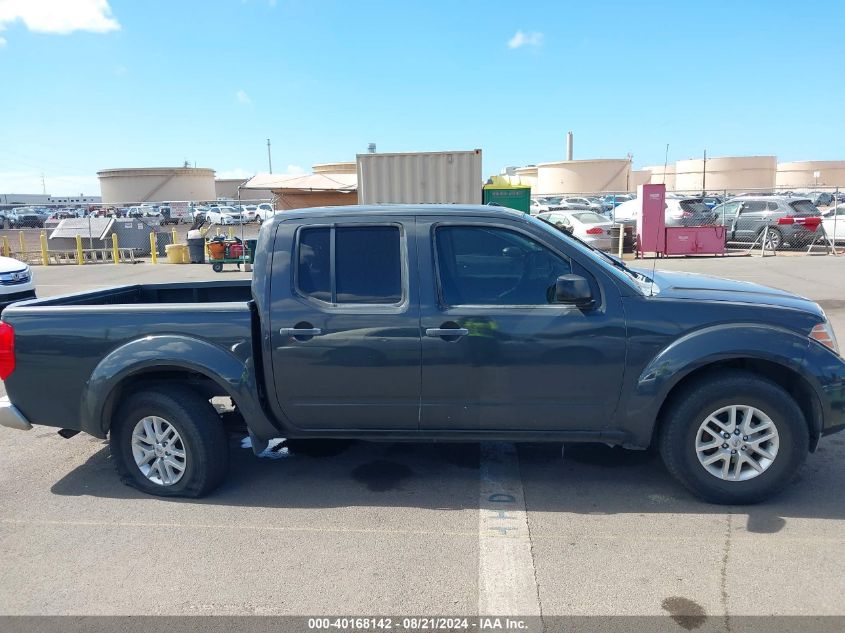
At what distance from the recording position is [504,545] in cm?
365

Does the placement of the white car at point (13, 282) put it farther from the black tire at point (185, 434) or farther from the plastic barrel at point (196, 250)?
the plastic barrel at point (196, 250)

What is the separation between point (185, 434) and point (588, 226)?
1768 cm

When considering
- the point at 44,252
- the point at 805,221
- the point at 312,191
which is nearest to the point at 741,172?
the point at 805,221

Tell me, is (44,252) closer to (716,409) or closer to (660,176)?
(716,409)

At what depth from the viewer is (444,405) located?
4.06 metres

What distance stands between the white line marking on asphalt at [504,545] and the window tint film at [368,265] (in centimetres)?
142

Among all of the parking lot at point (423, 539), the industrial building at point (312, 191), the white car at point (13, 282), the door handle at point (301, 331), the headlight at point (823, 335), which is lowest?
the parking lot at point (423, 539)

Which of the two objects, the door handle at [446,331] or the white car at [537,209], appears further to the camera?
the white car at [537,209]

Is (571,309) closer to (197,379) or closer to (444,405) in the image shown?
(444,405)

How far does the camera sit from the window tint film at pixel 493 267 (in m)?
4.04

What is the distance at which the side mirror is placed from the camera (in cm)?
379

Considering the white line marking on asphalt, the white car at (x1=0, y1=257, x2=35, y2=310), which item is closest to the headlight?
the white line marking on asphalt

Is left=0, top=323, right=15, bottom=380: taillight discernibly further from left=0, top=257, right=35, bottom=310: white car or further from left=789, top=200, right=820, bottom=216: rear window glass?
left=789, top=200, right=820, bottom=216: rear window glass

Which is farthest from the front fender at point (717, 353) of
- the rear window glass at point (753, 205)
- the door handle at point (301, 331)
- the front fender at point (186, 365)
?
the rear window glass at point (753, 205)
